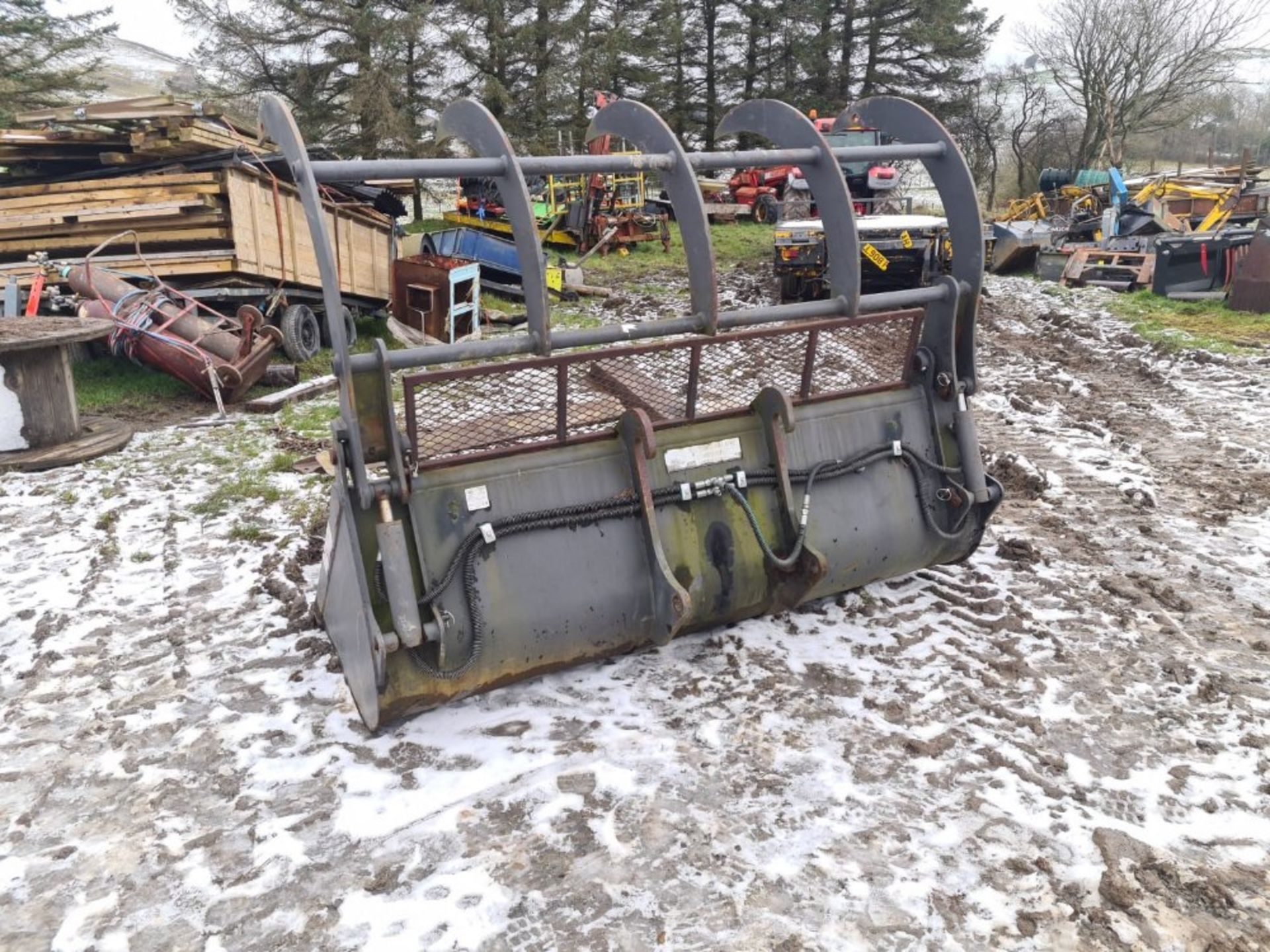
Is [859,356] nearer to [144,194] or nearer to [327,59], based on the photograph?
[144,194]

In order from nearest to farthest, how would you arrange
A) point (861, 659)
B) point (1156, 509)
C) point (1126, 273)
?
point (861, 659) → point (1156, 509) → point (1126, 273)

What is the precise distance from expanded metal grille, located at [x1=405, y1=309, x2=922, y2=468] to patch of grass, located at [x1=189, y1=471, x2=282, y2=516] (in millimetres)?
2404

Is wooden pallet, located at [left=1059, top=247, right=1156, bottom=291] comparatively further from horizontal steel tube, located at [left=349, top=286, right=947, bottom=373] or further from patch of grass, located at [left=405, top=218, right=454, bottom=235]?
patch of grass, located at [left=405, top=218, right=454, bottom=235]

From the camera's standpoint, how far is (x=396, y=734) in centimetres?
301

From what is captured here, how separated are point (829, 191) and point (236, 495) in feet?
12.9

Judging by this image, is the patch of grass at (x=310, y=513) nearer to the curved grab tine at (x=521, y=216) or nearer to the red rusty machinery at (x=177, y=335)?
the curved grab tine at (x=521, y=216)

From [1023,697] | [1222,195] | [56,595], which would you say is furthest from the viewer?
[1222,195]

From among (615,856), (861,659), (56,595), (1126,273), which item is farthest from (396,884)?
(1126,273)

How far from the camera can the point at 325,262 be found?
8.27ft

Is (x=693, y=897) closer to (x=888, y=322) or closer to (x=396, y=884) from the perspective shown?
(x=396, y=884)

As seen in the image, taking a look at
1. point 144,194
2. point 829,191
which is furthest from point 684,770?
point 144,194

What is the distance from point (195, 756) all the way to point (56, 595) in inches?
66.2

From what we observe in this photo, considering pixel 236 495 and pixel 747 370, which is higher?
pixel 747 370

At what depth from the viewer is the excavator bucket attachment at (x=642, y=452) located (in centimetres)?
281
